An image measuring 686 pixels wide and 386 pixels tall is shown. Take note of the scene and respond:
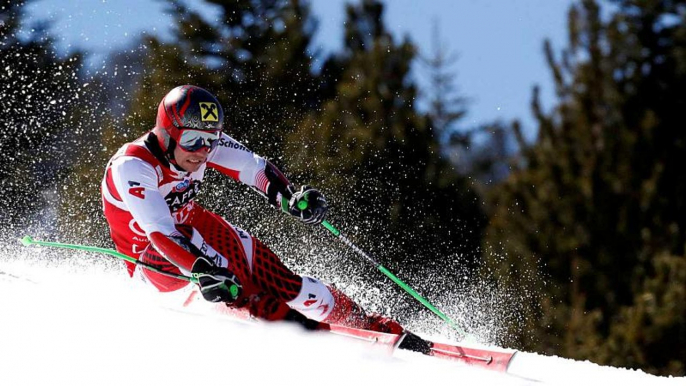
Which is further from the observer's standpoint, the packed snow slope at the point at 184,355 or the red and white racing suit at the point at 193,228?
the red and white racing suit at the point at 193,228

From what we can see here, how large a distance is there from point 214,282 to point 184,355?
0.81 m

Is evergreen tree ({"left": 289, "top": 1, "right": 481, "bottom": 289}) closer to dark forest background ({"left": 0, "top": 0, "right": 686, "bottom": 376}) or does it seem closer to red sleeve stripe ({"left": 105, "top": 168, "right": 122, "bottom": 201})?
dark forest background ({"left": 0, "top": 0, "right": 686, "bottom": 376})

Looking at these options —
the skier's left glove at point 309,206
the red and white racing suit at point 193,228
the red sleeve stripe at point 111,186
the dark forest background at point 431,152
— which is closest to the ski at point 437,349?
the red and white racing suit at point 193,228

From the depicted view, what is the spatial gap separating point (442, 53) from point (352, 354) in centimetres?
1768

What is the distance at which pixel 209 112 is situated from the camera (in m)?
4.62

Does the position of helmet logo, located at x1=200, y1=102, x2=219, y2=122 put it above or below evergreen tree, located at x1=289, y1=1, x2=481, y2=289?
above

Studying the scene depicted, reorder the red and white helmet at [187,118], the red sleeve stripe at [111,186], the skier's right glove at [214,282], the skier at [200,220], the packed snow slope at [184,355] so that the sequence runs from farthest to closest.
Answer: the red sleeve stripe at [111,186] < the red and white helmet at [187,118] < the skier at [200,220] < the skier's right glove at [214,282] < the packed snow slope at [184,355]

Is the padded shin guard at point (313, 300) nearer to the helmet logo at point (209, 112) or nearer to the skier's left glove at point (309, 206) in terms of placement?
the skier's left glove at point (309, 206)

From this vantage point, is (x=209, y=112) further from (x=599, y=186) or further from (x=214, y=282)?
(x=599, y=186)

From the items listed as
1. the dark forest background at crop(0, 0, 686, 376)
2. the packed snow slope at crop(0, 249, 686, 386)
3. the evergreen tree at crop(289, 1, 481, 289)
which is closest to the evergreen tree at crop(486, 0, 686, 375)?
the dark forest background at crop(0, 0, 686, 376)

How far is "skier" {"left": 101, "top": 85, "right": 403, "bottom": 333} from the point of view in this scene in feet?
14.4

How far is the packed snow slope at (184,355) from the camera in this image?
3230 millimetres

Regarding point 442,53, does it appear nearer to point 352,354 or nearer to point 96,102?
point 96,102

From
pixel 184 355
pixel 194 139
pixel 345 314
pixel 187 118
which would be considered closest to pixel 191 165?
pixel 194 139
